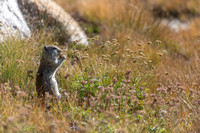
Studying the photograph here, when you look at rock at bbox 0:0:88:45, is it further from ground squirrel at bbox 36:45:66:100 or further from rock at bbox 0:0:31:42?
ground squirrel at bbox 36:45:66:100

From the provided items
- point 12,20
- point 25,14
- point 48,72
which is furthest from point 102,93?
point 25,14

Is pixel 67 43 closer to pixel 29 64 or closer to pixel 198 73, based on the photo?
pixel 29 64

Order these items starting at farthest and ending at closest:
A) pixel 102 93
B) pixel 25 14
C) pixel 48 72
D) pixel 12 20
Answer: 1. pixel 25 14
2. pixel 12 20
3. pixel 48 72
4. pixel 102 93

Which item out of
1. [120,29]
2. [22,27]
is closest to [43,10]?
[22,27]

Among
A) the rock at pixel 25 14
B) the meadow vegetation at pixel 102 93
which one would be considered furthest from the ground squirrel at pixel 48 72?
the rock at pixel 25 14

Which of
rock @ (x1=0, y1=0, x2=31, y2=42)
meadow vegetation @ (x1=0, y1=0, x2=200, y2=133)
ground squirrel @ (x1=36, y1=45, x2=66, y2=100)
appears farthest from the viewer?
rock @ (x1=0, y1=0, x2=31, y2=42)

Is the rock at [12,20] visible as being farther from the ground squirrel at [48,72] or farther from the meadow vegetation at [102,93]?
the ground squirrel at [48,72]

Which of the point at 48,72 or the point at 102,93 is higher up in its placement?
the point at 48,72

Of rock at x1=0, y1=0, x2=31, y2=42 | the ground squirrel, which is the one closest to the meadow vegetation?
the ground squirrel

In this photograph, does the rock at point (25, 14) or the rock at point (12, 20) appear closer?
the rock at point (12, 20)

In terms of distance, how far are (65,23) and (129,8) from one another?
10.2ft

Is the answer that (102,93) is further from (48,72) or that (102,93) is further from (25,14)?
(25,14)

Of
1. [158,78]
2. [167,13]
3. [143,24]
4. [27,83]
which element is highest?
[27,83]

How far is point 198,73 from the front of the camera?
5.25 m
